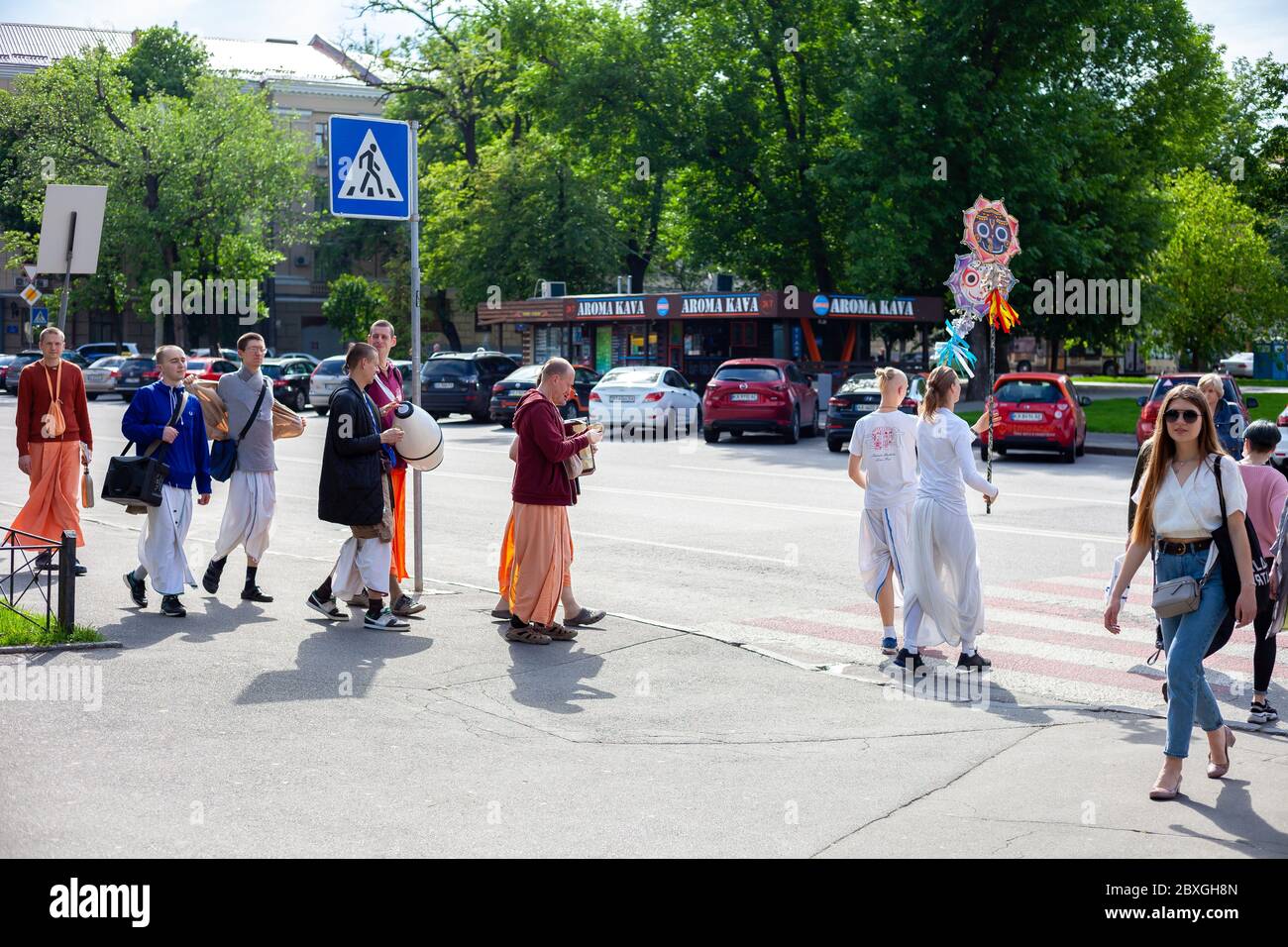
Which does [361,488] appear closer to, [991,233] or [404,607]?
[404,607]

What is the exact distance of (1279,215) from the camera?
36.9m

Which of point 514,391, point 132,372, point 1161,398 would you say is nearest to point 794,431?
point 514,391

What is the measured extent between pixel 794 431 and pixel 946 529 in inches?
789

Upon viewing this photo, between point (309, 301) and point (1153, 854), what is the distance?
7984 centimetres

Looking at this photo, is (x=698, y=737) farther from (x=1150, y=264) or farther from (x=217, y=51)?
(x=217, y=51)

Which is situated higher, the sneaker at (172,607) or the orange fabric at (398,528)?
the orange fabric at (398,528)

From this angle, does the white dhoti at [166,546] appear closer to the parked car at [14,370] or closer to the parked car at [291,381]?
the parked car at [291,381]

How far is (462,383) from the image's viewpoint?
112 feet

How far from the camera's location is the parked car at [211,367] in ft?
127

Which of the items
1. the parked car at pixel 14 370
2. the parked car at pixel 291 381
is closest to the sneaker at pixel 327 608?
the parked car at pixel 291 381

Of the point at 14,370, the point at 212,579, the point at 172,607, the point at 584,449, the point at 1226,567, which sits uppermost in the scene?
the point at 14,370

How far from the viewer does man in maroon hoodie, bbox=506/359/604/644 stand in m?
8.98

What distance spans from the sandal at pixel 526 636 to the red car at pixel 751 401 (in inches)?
739
